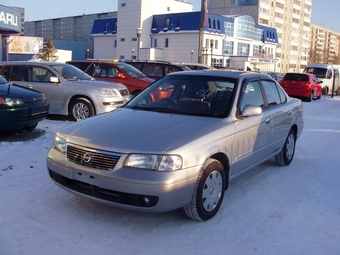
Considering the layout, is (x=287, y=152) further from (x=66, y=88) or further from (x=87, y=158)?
(x=66, y=88)

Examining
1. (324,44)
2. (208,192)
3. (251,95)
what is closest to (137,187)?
(208,192)

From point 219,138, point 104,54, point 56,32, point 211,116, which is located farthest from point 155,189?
point 56,32

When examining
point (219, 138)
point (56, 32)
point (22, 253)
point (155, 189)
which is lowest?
point (22, 253)

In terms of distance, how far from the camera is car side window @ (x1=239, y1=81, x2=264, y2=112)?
497 cm

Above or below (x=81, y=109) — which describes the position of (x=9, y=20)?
above

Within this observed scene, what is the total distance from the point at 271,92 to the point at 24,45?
4725cm

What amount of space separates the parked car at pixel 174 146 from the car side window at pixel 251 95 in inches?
0.6

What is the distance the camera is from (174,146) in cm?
371

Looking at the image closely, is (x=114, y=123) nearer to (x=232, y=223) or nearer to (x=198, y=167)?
(x=198, y=167)

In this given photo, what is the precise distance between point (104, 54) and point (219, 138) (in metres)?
69.8

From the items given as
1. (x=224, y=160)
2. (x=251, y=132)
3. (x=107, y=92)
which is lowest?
(x=224, y=160)

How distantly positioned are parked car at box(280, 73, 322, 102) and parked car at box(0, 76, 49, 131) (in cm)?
1551

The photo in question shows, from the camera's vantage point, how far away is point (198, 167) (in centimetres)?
382

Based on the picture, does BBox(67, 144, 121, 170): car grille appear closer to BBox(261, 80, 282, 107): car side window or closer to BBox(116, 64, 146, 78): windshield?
BBox(261, 80, 282, 107): car side window
